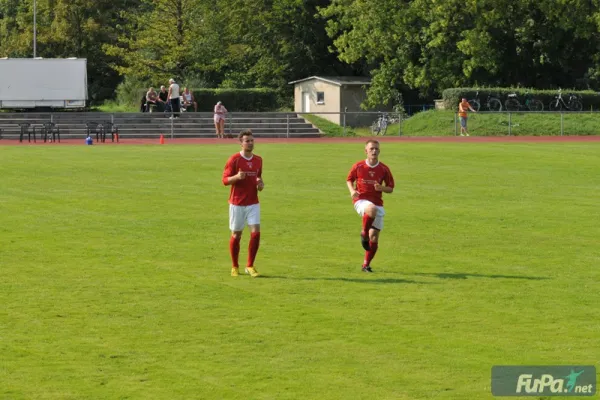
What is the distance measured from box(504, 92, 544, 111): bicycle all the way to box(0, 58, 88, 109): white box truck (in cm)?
2266

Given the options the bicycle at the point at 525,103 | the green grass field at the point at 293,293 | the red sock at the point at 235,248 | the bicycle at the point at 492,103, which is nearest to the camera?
the green grass field at the point at 293,293

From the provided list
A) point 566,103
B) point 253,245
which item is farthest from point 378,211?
point 566,103

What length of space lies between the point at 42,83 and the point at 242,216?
51.6 meters

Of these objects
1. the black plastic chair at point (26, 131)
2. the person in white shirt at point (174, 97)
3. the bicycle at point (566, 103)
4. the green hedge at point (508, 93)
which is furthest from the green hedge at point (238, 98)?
the bicycle at point (566, 103)

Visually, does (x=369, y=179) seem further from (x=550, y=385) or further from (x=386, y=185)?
(x=550, y=385)

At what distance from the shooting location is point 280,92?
74.6 m

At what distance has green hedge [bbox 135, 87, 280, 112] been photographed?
226 ft

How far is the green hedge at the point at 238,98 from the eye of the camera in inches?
2717

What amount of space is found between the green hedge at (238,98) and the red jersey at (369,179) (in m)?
53.5

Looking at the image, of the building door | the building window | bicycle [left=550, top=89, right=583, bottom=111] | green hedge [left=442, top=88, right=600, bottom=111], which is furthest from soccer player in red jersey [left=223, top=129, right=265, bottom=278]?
the building door

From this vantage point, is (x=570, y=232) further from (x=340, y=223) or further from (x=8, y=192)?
(x=8, y=192)

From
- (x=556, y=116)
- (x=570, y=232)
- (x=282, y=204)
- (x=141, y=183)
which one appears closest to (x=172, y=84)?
(x=556, y=116)

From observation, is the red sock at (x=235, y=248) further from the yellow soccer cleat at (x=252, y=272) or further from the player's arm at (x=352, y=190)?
the player's arm at (x=352, y=190)

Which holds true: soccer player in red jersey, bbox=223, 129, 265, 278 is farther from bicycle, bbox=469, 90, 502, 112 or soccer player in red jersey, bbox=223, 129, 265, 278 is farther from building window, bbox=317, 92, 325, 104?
building window, bbox=317, 92, 325, 104
